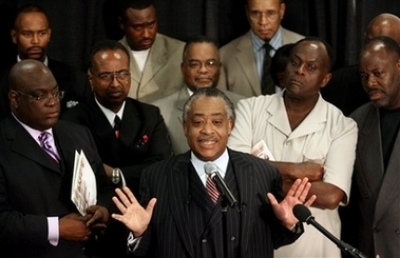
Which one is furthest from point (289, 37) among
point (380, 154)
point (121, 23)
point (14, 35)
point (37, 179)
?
point (37, 179)

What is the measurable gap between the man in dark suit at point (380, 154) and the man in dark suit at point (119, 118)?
1.13 m

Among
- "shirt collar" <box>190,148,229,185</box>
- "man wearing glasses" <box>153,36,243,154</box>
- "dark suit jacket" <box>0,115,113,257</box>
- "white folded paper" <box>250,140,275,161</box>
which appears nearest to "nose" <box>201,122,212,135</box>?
"shirt collar" <box>190,148,229,185</box>

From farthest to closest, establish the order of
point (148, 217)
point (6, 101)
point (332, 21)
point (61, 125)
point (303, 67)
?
point (332, 21) → point (6, 101) → point (303, 67) → point (61, 125) → point (148, 217)

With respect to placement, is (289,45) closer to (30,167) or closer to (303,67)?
(303,67)

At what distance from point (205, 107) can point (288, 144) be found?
74 centimetres

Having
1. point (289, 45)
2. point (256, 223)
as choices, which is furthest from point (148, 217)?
point (289, 45)

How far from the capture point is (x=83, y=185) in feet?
14.7

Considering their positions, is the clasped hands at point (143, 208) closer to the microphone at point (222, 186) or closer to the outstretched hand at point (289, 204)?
the outstretched hand at point (289, 204)

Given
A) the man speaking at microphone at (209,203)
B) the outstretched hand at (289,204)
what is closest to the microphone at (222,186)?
the man speaking at microphone at (209,203)

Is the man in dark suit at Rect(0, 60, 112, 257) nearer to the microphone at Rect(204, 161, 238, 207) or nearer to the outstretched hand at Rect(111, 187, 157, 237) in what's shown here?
the outstretched hand at Rect(111, 187, 157, 237)

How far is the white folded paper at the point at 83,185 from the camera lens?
4379 mm

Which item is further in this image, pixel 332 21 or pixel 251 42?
pixel 332 21

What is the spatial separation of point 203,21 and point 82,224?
8.86ft

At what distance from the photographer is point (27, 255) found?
446cm
